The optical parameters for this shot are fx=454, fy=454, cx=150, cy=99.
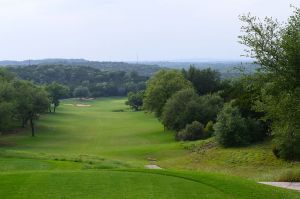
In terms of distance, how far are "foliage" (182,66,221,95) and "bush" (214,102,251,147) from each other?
4111cm

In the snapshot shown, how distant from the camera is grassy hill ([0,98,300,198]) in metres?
15.1

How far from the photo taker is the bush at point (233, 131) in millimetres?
44844

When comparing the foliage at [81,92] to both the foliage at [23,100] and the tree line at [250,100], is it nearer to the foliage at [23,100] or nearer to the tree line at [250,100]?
the tree line at [250,100]

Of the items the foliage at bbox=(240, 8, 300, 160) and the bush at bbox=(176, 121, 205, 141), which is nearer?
the foliage at bbox=(240, 8, 300, 160)

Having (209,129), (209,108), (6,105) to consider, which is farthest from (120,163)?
(6,105)

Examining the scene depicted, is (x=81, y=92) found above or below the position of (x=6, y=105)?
below

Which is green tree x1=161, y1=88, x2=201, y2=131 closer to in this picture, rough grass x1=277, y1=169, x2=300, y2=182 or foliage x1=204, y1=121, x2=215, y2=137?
foliage x1=204, y1=121, x2=215, y2=137

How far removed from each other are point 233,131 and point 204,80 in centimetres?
4295

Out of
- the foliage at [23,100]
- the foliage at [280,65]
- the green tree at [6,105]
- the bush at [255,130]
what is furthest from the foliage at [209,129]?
the foliage at [280,65]

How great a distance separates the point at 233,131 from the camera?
45094mm

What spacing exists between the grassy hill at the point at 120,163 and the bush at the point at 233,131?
1364mm

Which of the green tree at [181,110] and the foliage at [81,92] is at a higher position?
the green tree at [181,110]

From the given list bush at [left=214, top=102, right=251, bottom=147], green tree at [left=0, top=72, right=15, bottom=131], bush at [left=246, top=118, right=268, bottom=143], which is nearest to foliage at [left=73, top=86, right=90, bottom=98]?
green tree at [left=0, top=72, right=15, bottom=131]

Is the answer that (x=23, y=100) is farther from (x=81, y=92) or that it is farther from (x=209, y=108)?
(x=81, y=92)
